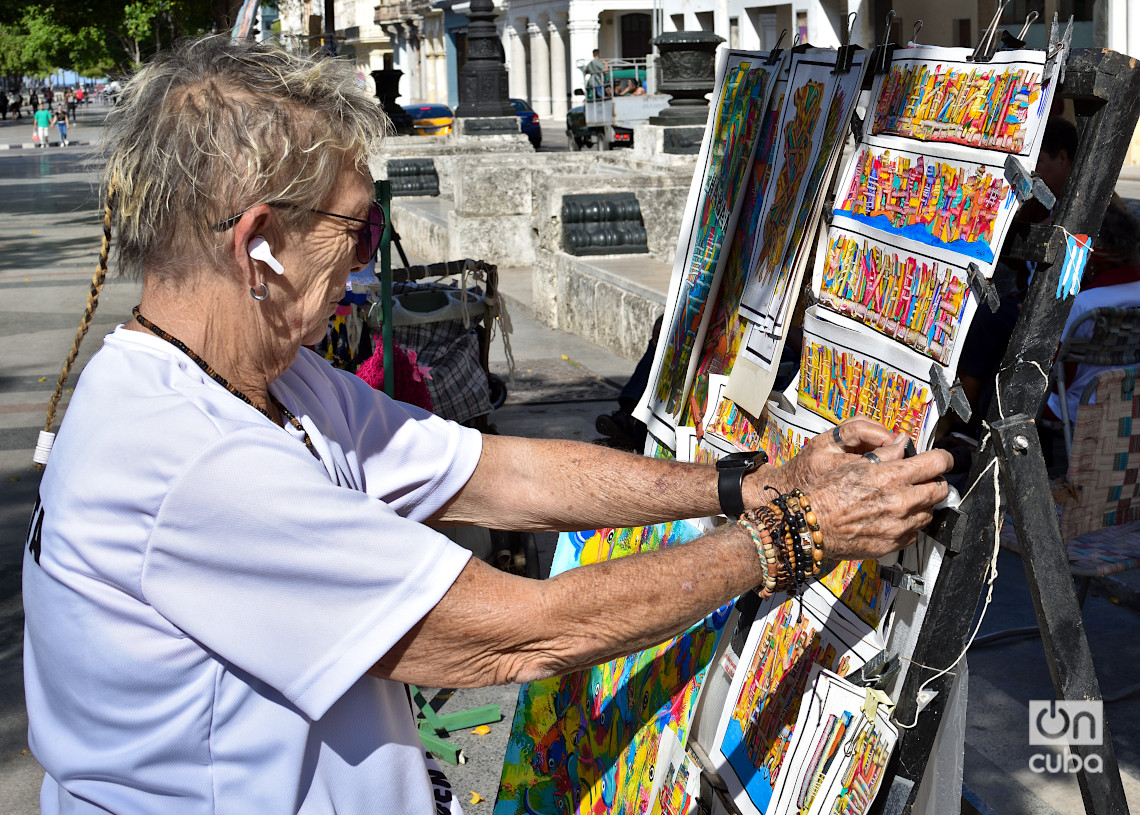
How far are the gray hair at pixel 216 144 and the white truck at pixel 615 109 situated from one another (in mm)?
20312

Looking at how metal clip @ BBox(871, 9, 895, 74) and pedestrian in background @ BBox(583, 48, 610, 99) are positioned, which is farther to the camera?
pedestrian in background @ BBox(583, 48, 610, 99)

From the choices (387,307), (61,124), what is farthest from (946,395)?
(61,124)

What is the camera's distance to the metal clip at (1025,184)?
1.52 meters

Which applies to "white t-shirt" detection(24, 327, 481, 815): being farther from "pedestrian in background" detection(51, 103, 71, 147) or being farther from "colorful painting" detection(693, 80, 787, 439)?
"pedestrian in background" detection(51, 103, 71, 147)

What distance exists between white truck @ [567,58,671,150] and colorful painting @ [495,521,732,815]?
19599 mm

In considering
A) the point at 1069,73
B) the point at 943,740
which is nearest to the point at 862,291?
the point at 1069,73

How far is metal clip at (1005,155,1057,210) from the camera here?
59.8 inches

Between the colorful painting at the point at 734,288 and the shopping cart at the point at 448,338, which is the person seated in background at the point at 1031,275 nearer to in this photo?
the colorful painting at the point at 734,288

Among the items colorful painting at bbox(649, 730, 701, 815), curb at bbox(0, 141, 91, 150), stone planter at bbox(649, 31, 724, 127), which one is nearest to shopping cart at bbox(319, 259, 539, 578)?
colorful painting at bbox(649, 730, 701, 815)

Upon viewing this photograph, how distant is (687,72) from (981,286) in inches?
359

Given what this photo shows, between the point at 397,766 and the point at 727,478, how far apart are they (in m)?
0.74

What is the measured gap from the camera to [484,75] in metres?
13.9

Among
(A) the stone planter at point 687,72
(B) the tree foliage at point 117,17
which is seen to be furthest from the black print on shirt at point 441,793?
(A) the stone planter at point 687,72

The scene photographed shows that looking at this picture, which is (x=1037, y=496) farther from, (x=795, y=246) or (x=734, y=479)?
(x=795, y=246)
